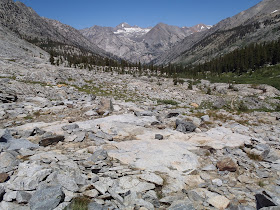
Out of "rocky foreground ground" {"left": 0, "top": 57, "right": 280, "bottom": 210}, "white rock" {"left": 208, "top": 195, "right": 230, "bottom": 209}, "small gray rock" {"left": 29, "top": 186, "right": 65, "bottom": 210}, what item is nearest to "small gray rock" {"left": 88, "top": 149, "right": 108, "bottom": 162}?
"rocky foreground ground" {"left": 0, "top": 57, "right": 280, "bottom": 210}

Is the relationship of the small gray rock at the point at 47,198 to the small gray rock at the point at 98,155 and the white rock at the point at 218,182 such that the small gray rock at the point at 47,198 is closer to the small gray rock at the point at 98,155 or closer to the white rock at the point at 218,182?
the small gray rock at the point at 98,155

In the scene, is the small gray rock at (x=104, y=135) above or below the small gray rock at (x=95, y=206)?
above

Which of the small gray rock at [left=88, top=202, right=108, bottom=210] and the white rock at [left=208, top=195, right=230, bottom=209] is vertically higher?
the small gray rock at [left=88, top=202, right=108, bottom=210]

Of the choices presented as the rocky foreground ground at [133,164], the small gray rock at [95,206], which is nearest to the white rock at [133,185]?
the rocky foreground ground at [133,164]

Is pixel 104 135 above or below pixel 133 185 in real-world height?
above

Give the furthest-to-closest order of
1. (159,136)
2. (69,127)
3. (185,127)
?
(185,127) < (69,127) < (159,136)

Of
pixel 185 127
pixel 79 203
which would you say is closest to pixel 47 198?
pixel 79 203

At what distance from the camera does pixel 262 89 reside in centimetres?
3061


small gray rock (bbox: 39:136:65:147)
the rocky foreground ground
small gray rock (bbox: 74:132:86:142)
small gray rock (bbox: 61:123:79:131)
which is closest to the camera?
the rocky foreground ground

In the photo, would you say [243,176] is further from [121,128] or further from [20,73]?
[20,73]

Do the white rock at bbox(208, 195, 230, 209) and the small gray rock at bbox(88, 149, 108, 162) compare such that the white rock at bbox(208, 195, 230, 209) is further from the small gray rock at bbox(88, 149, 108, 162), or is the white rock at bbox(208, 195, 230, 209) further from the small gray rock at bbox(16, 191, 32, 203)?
the small gray rock at bbox(16, 191, 32, 203)

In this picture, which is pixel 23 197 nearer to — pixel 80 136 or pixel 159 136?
pixel 80 136

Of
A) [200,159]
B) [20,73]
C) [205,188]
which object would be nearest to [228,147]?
[200,159]

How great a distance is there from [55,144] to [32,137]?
136 cm
